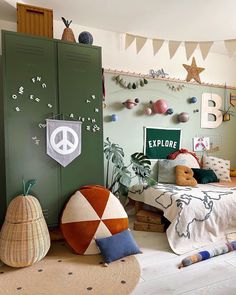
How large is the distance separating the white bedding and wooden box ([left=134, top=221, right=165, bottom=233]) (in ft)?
0.79

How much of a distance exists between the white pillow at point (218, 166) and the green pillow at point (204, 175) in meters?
0.14

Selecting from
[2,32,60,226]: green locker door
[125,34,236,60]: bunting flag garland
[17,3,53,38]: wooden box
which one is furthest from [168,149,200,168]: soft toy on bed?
[17,3,53,38]: wooden box

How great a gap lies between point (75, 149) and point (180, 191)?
129 centimetres

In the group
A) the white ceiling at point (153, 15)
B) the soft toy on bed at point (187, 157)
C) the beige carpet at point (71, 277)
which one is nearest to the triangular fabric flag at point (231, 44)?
the white ceiling at point (153, 15)

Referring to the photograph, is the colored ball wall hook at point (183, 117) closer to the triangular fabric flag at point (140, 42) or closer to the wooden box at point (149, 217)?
the triangular fabric flag at point (140, 42)

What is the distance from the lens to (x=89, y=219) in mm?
2309

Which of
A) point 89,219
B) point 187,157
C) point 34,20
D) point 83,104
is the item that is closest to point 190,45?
point 187,157

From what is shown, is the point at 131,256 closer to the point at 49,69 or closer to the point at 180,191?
the point at 180,191

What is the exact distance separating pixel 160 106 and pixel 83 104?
1.32 metres

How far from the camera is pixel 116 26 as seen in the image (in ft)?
10.3

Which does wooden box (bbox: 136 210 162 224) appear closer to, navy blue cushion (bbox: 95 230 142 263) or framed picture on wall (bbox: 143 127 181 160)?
navy blue cushion (bbox: 95 230 142 263)

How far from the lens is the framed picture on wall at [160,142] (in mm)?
3520

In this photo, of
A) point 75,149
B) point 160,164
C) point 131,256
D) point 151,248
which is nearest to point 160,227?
point 151,248

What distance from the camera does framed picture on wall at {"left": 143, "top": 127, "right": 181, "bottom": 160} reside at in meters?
3.52
